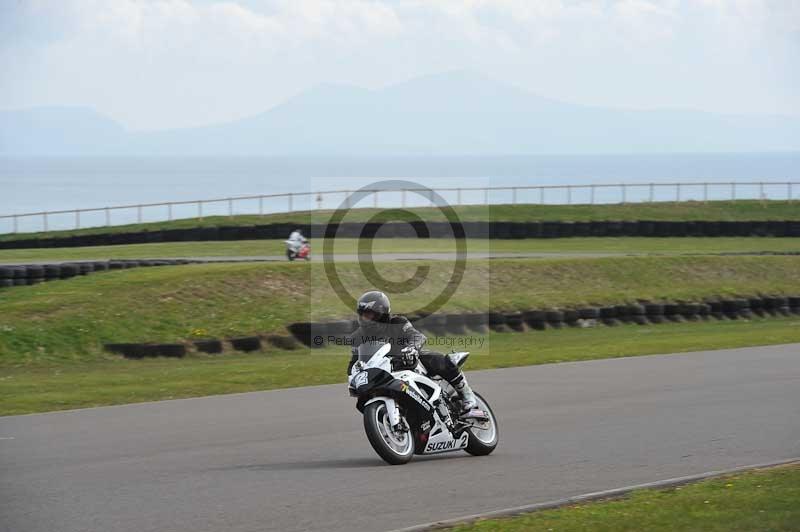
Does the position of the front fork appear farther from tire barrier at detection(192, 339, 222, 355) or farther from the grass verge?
tire barrier at detection(192, 339, 222, 355)

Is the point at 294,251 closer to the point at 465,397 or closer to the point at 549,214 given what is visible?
the point at 549,214

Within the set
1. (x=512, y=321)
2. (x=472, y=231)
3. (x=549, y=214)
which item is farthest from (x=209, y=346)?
(x=549, y=214)

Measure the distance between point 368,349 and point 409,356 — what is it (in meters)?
0.43

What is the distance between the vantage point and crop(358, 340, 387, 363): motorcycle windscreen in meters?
9.84

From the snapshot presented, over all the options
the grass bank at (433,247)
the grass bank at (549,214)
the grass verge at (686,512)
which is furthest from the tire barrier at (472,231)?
the grass verge at (686,512)

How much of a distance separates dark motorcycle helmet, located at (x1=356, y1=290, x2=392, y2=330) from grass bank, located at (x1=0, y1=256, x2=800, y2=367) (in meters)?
12.3

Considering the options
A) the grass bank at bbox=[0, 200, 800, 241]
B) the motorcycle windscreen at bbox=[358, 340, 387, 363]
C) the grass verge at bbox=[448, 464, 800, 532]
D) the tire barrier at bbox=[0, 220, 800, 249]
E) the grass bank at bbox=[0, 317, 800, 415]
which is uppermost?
the grass bank at bbox=[0, 200, 800, 241]

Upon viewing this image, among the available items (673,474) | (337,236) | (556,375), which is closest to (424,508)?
(673,474)

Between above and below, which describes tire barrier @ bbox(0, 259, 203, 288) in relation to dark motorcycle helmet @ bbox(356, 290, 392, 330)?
below

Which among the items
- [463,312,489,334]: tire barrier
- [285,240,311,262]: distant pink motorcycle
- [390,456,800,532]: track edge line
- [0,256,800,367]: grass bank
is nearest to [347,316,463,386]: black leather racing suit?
[390,456,800,532]: track edge line

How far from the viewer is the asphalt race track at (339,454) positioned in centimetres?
791

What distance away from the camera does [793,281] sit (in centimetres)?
3180

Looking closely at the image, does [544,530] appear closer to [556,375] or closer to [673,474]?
[673,474]

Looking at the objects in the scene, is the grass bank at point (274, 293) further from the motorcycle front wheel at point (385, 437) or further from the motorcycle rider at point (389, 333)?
the motorcycle front wheel at point (385, 437)
